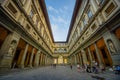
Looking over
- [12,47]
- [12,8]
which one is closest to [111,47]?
[12,47]

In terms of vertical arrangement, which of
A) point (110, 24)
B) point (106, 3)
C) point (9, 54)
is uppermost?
point (106, 3)

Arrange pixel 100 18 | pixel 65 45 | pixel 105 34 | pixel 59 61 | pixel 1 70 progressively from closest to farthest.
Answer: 1. pixel 1 70
2. pixel 105 34
3. pixel 100 18
4. pixel 59 61
5. pixel 65 45

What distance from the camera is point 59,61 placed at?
43.8 m

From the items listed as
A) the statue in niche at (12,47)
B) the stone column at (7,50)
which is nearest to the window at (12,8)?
the stone column at (7,50)

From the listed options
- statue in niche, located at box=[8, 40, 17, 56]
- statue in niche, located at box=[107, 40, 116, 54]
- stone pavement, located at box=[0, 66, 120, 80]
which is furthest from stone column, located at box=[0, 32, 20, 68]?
statue in niche, located at box=[107, 40, 116, 54]

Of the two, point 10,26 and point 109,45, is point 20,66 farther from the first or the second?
point 109,45

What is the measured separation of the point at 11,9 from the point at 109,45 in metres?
13.8

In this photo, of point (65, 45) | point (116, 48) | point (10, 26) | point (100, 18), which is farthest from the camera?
point (65, 45)

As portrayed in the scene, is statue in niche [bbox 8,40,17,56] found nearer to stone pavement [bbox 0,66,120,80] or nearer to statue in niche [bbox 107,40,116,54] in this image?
stone pavement [bbox 0,66,120,80]

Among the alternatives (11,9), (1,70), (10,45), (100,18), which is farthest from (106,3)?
(1,70)

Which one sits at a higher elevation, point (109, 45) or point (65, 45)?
point (65, 45)

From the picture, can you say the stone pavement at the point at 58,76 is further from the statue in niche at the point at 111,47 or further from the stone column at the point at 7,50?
the statue in niche at the point at 111,47

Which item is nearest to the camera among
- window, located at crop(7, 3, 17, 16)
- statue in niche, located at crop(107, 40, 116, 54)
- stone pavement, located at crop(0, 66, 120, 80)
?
stone pavement, located at crop(0, 66, 120, 80)

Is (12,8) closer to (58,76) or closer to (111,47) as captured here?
(58,76)
